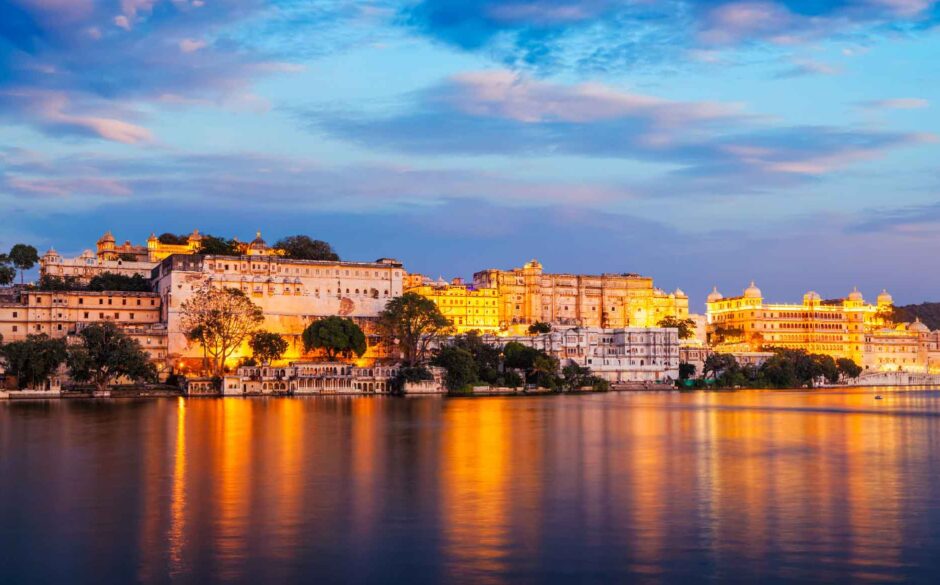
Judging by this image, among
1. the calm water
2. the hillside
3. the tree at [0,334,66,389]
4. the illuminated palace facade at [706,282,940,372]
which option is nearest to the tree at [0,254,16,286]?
the tree at [0,334,66,389]

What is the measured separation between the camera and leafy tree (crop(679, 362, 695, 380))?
83625mm

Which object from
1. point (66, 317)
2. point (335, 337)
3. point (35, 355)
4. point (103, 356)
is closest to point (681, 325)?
point (335, 337)

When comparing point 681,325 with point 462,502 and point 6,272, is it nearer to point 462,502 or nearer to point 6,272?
point 6,272

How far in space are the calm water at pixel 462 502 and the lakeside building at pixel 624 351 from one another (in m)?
39.9

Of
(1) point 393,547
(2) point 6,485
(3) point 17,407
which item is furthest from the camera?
(3) point 17,407

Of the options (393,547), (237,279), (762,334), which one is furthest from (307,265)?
(393,547)

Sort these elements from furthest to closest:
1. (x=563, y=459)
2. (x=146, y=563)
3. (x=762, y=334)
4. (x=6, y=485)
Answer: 1. (x=762, y=334)
2. (x=563, y=459)
3. (x=6, y=485)
4. (x=146, y=563)

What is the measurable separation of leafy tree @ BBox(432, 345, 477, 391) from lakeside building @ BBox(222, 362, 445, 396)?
55 cm

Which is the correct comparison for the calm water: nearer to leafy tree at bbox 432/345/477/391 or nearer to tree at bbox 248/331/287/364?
tree at bbox 248/331/287/364

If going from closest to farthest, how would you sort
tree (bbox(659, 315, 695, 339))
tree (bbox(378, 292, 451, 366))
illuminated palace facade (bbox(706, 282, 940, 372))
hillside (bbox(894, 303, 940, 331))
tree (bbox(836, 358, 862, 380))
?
tree (bbox(378, 292, 451, 366)) → tree (bbox(659, 315, 695, 339)) → tree (bbox(836, 358, 862, 380)) → illuminated palace facade (bbox(706, 282, 940, 372)) → hillside (bbox(894, 303, 940, 331))

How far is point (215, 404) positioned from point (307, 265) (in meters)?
26.4

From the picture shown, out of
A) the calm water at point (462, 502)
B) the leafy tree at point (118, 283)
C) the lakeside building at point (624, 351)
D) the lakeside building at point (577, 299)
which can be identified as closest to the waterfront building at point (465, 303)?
the lakeside building at point (577, 299)

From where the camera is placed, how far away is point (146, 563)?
14898 mm

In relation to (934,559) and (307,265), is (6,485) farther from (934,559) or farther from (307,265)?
(307,265)
